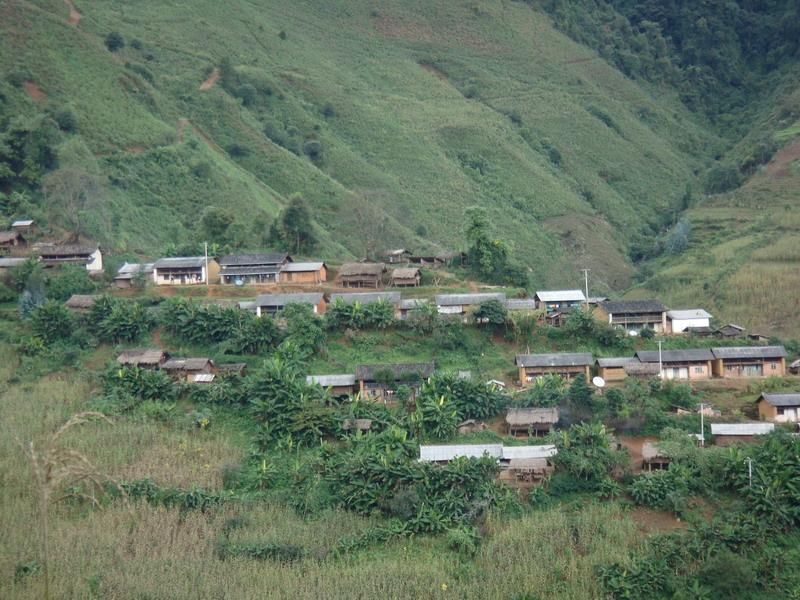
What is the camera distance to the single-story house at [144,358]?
3544 cm

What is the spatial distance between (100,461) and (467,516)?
1087 cm

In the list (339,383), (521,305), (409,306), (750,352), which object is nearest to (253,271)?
(409,306)

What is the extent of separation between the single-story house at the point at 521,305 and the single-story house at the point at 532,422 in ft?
23.6

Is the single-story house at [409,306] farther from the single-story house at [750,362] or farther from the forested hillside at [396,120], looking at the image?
the forested hillside at [396,120]

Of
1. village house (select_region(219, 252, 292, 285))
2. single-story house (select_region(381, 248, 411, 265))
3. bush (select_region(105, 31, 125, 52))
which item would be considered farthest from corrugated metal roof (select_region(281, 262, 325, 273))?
bush (select_region(105, 31, 125, 52))

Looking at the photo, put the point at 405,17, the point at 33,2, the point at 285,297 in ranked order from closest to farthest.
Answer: the point at 285,297, the point at 33,2, the point at 405,17

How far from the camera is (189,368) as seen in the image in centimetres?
3491

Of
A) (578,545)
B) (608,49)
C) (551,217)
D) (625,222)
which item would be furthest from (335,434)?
(608,49)

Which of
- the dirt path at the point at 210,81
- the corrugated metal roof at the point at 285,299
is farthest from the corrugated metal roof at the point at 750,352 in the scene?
the dirt path at the point at 210,81

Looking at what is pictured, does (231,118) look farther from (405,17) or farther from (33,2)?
(405,17)

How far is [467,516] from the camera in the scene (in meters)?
27.8

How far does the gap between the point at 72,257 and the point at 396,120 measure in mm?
35054

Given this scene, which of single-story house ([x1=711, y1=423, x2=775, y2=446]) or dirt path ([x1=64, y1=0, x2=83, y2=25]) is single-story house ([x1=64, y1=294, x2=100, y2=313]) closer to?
single-story house ([x1=711, y1=423, x2=775, y2=446])

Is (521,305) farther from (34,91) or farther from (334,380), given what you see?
(34,91)
